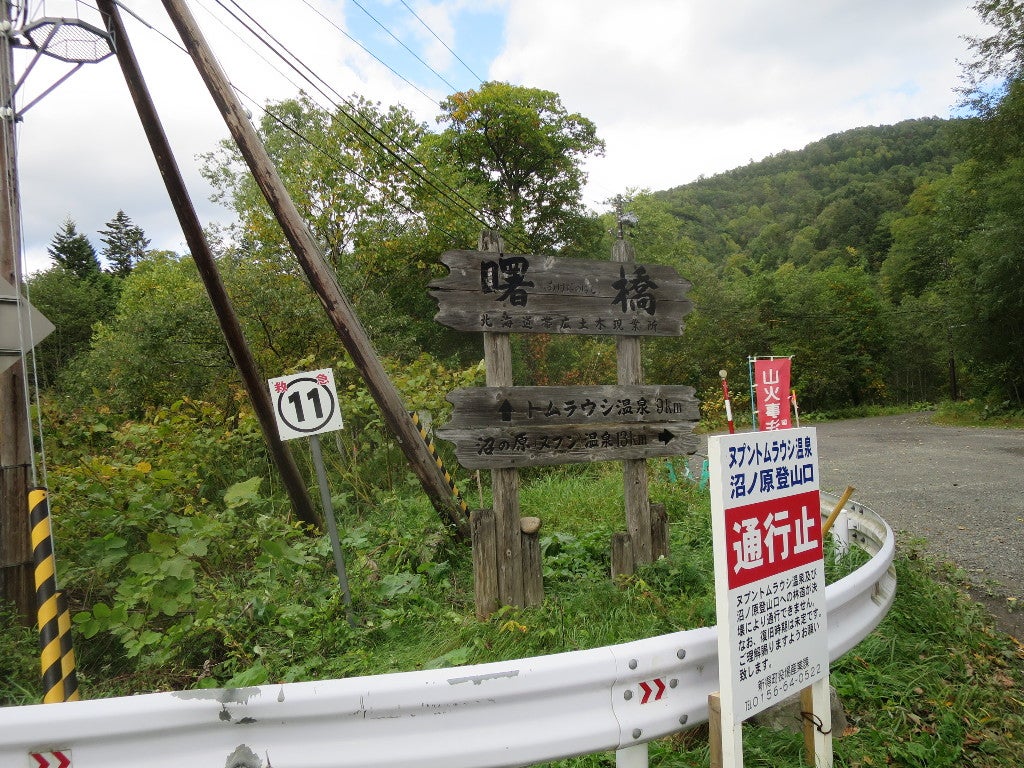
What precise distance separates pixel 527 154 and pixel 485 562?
2288 cm

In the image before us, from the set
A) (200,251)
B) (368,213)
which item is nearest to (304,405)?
(200,251)

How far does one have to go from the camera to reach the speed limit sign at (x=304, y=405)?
4.64m

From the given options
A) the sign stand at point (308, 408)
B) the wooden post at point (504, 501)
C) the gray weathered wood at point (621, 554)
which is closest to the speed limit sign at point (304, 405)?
the sign stand at point (308, 408)

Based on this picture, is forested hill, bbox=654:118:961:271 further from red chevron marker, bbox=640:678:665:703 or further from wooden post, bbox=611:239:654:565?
red chevron marker, bbox=640:678:665:703

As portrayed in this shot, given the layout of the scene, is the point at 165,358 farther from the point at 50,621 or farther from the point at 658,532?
the point at 658,532

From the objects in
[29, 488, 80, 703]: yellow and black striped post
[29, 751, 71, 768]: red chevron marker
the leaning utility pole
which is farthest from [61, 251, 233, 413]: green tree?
[29, 751, 71, 768]: red chevron marker

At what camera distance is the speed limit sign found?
464 centimetres

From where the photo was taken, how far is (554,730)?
1952mm

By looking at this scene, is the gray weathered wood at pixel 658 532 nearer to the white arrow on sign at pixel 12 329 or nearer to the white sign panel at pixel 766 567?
the white sign panel at pixel 766 567

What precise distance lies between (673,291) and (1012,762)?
342cm

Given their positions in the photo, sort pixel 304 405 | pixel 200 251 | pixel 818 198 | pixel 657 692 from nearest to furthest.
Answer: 1. pixel 657 692
2. pixel 304 405
3. pixel 200 251
4. pixel 818 198

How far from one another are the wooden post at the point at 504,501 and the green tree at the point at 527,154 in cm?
1899

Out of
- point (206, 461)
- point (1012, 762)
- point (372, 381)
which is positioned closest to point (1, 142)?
point (372, 381)

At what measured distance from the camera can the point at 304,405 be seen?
4.68 meters
